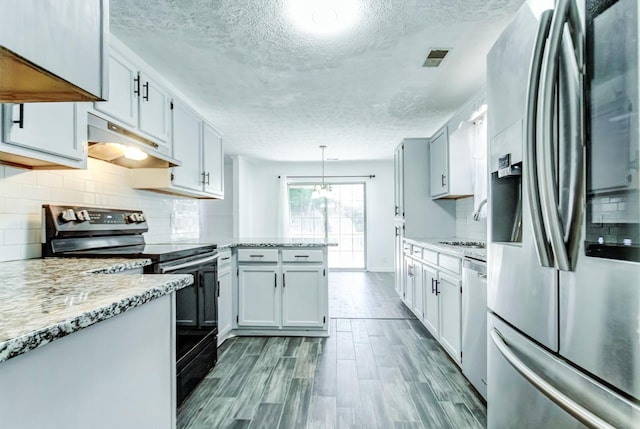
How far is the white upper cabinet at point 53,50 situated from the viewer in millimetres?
588

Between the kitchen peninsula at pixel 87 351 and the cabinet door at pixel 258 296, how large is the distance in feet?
6.30

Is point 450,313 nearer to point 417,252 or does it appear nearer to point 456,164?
point 417,252

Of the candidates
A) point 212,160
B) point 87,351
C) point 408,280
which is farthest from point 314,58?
point 408,280

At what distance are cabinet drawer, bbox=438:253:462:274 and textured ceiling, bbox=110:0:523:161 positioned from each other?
155cm

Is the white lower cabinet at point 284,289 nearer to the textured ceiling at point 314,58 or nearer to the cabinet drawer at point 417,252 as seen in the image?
the cabinet drawer at point 417,252

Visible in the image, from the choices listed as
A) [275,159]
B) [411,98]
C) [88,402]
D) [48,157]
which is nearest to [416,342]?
[411,98]

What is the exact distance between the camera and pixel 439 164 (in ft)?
11.5

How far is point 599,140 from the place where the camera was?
0.69 m

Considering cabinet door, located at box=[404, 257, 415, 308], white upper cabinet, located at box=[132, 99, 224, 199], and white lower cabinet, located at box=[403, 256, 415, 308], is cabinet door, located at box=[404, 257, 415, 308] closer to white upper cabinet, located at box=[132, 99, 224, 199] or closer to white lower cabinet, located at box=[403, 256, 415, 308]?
white lower cabinet, located at box=[403, 256, 415, 308]

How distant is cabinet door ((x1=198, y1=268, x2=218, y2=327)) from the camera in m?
2.19

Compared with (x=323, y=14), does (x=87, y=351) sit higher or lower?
lower

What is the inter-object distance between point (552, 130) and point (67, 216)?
224cm

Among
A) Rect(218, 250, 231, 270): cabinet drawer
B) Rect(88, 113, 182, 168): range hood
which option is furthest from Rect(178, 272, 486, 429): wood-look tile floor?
Rect(88, 113, 182, 168): range hood

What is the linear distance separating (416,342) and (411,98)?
2.42 m
